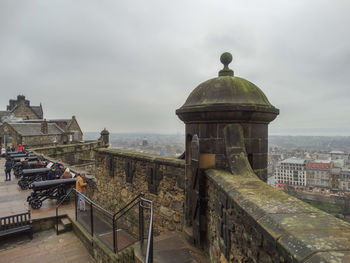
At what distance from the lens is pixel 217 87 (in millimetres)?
3396

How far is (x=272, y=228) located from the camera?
1304 mm

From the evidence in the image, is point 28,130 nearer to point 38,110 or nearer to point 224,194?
point 38,110

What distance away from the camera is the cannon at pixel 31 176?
971 cm

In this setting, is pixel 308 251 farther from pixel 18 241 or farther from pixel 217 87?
pixel 18 241

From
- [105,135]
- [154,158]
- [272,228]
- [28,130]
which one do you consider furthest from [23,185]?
[28,130]

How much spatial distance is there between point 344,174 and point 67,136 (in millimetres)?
53244

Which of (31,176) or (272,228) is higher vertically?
(272,228)

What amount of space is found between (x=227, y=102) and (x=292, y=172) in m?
74.6

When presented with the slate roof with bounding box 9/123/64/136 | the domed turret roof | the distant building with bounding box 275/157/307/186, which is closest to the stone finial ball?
the domed turret roof

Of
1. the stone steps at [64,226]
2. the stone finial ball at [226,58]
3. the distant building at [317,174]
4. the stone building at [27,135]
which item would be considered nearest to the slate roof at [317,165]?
the distant building at [317,174]

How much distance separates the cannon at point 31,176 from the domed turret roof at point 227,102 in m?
8.98

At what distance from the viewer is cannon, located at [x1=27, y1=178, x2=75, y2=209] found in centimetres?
765

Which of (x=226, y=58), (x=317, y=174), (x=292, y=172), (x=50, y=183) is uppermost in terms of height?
(x=226, y=58)

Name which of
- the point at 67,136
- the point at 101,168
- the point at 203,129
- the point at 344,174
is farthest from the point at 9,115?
the point at 344,174
